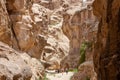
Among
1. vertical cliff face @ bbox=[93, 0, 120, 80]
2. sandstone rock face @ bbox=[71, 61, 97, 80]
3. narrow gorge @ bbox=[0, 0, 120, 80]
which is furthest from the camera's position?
sandstone rock face @ bbox=[71, 61, 97, 80]

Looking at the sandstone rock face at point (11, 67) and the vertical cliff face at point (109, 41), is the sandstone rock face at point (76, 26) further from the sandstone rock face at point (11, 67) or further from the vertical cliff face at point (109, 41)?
the vertical cliff face at point (109, 41)

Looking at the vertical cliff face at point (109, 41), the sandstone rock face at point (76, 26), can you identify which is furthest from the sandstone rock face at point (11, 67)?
the sandstone rock face at point (76, 26)

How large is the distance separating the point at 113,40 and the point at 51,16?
48.6m

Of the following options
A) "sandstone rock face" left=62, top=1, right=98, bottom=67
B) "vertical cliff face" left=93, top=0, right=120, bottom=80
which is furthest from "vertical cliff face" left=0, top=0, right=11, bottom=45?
"sandstone rock face" left=62, top=1, right=98, bottom=67

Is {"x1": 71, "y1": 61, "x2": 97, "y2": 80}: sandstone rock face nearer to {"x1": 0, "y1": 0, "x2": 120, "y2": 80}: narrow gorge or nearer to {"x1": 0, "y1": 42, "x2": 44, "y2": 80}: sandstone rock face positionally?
{"x1": 0, "y1": 0, "x2": 120, "y2": 80}: narrow gorge

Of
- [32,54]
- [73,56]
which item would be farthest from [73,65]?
[32,54]

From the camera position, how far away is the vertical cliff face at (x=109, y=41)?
32.5 ft

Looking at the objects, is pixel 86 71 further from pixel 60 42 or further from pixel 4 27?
pixel 60 42

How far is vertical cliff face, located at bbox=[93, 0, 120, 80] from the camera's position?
990 cm

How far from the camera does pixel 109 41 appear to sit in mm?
10305

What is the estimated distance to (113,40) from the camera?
1012 cm

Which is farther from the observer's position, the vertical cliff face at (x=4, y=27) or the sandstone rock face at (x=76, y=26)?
the sandstone rock face at (x=76, y=26)

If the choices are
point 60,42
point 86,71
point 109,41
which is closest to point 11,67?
point 109,41

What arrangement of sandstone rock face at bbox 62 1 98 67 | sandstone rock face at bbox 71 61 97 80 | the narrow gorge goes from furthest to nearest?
sandstone rock face at bbox 62 1 98 67
sandstone rock face at bbox 71 61 97 80
the narrow gorge
